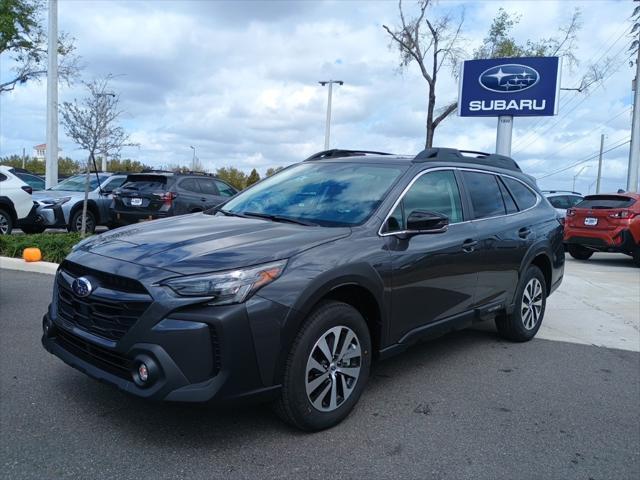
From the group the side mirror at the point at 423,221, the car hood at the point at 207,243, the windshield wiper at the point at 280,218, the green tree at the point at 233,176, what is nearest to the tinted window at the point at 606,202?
the side mirror at the point at 423,221

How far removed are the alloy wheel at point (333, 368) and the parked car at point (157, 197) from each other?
8433 millimetres

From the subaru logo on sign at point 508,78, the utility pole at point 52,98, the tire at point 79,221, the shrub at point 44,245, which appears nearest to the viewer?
the shrub at point 44,245

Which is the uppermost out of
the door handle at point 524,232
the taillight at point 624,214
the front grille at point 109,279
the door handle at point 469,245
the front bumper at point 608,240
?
the taillight at point 624,214

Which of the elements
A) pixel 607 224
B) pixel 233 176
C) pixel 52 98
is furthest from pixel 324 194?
pixel 233 176

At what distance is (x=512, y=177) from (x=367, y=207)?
7.87ft

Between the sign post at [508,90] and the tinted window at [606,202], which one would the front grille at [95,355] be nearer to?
the tinted window at [606,202]

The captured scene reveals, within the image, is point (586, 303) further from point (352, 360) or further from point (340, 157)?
point (352, 360)

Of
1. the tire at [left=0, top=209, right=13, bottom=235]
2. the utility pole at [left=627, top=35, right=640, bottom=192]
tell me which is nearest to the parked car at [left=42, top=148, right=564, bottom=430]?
the tire at [left=0, top=209, right=13, bottom=235]

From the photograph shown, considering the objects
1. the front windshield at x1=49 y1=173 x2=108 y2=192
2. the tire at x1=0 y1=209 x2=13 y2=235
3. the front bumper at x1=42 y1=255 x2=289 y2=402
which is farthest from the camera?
the front windshield at x1=49 y1=173 x2=108 y2=192

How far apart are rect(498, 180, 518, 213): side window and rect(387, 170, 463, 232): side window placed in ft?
2.85

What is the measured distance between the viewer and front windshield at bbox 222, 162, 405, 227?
3.92 metres

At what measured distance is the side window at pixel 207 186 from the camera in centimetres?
1276

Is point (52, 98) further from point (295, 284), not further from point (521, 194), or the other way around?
point (295, 284)

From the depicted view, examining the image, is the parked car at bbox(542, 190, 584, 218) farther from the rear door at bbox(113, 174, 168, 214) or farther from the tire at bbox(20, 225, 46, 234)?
the tire at bbox(20, 225, 46, 234)
